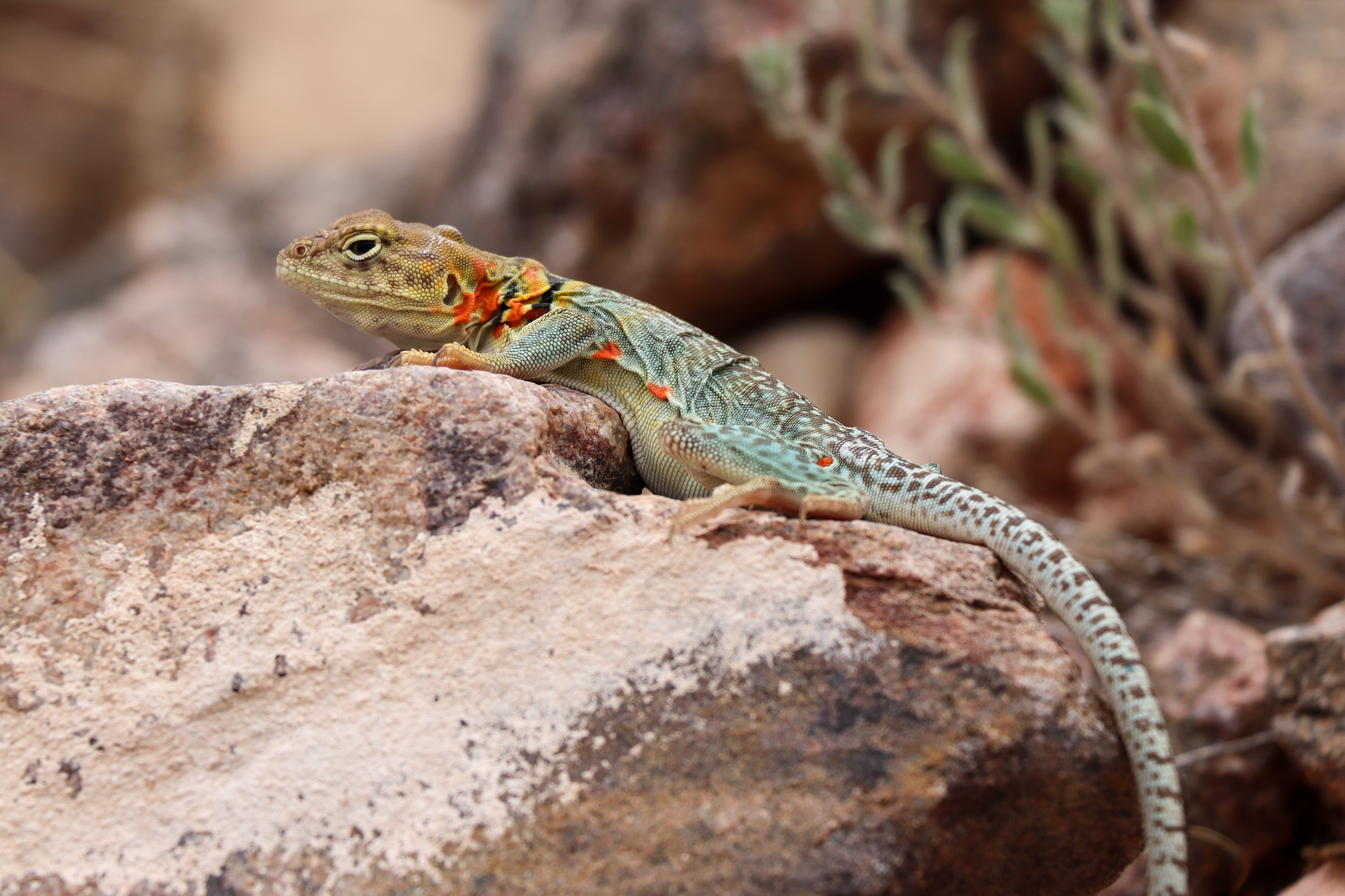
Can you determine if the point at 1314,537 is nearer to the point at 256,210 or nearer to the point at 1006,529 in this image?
the point at 1006,529

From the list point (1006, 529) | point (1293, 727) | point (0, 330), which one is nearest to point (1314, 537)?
point (1293, 727)

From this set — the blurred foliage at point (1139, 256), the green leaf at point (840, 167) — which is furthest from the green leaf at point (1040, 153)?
the green leaf at point (840, 167)

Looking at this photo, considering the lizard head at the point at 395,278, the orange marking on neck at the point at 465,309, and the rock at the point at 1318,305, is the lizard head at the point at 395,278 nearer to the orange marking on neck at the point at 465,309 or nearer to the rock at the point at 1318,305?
the orange marking on neck at the point at 465,309

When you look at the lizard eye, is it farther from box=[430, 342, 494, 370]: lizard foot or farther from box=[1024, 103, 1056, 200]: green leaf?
box=[1024, 103, 1056, 200]: green leaf

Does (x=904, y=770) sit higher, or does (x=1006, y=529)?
(x=1006, y=529)

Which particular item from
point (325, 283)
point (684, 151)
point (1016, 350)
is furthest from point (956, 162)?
point (325, 283)

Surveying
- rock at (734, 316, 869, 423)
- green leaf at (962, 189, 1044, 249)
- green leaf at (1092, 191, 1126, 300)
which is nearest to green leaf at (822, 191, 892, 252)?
green leaf at (962, 189, 1044, 249)

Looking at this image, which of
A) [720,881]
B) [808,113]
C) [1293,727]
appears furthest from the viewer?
[808,113]

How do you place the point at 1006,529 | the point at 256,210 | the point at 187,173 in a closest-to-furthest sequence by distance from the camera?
the point at 1006,529 < the point at 256,210 < the point at 187,173
